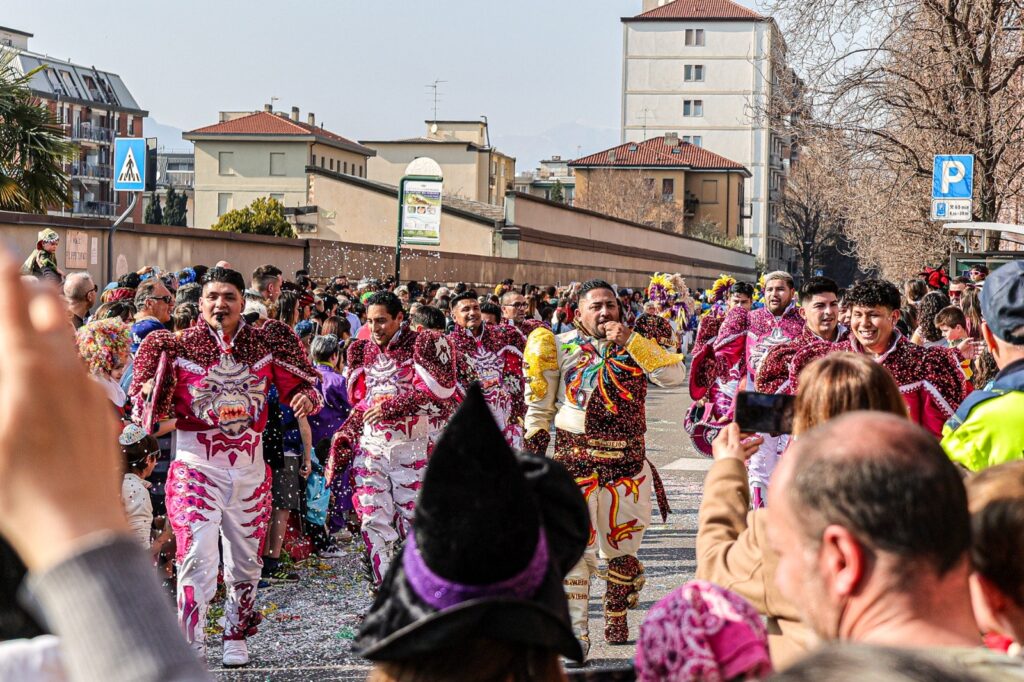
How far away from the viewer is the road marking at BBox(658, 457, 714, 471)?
14.8 m

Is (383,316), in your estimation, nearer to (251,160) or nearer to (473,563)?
(473,563)

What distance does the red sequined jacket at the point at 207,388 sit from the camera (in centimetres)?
697

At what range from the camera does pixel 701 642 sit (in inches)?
83.8

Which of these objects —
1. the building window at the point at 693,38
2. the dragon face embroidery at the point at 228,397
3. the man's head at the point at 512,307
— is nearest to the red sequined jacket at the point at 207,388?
the dragon face embroidery at the point at 228,397

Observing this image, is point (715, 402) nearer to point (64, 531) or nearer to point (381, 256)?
point (64, 531)

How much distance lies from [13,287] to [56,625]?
1.01 feet

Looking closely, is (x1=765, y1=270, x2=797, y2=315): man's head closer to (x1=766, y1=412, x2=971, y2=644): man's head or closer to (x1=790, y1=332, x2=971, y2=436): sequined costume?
(x1=790, y1=332, x2=971, y2=436): sequined costume

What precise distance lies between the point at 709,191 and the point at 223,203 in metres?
37.5

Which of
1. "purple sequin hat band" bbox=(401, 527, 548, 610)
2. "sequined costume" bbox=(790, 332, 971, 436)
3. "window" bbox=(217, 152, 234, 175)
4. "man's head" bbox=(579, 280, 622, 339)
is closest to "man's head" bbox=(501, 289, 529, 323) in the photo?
"man's head" bbox=(579, 280, 622, 339)

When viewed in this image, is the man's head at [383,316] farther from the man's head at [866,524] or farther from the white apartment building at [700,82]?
the white apartment building at [700,82]

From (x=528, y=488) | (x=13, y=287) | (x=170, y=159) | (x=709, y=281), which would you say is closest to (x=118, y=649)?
(x=13, y=287)

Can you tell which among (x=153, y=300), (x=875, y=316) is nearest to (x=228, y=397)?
(x=153, y=300)

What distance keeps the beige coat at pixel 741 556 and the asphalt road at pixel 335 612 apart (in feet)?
13.2

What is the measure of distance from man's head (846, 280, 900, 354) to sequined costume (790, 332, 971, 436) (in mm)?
96
